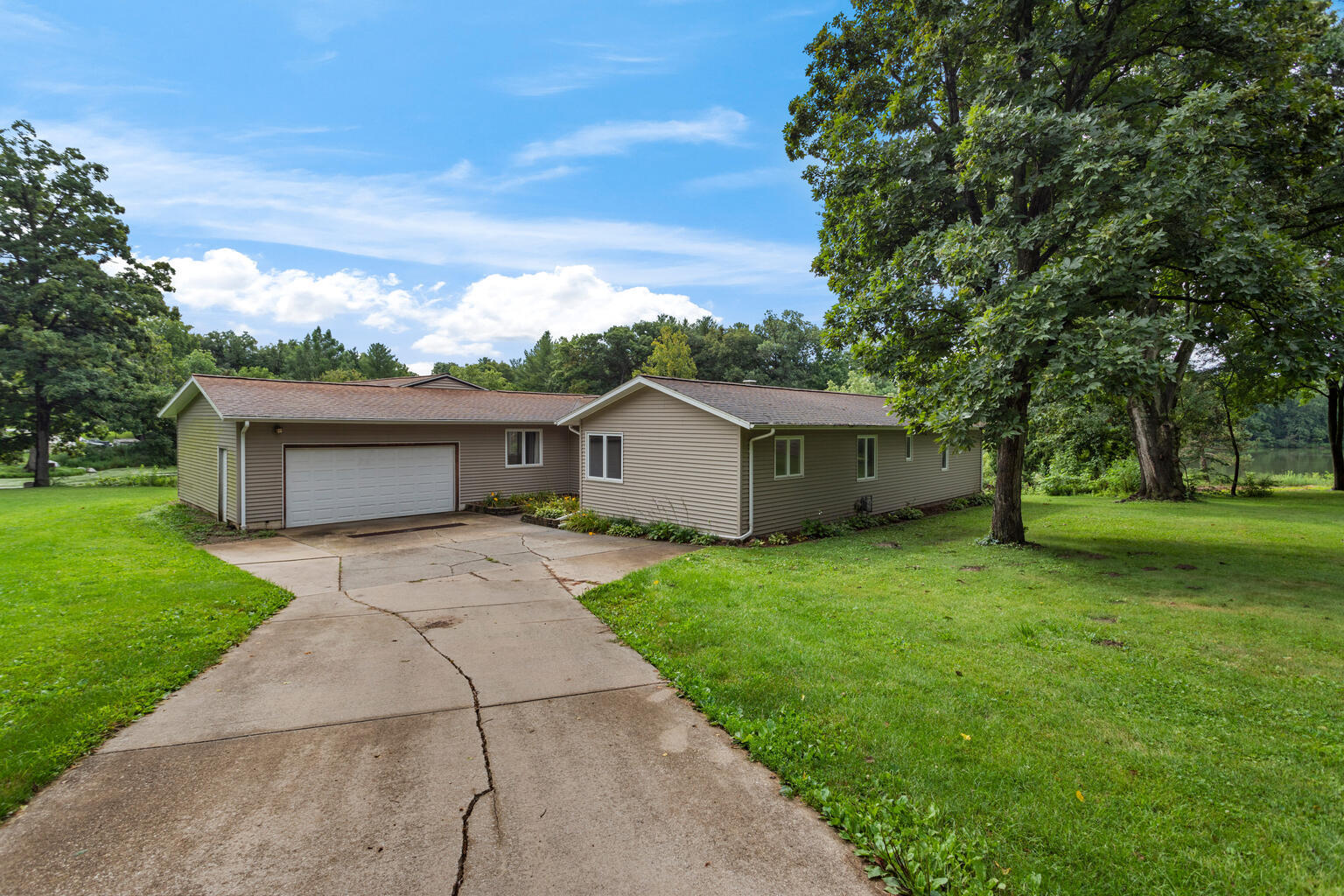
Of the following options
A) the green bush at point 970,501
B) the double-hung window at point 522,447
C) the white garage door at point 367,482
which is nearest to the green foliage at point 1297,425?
the green bush at point 970,501

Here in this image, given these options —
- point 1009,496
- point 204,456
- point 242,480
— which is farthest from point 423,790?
point 204,456

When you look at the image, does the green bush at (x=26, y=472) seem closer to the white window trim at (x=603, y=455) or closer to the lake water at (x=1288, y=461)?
the white window trim at (x=603, y=455)

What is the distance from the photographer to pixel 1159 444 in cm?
1802

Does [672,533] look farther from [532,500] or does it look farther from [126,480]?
[126,480]

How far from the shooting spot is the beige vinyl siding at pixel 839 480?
12328 mm

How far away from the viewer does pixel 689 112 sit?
14609 millimetres

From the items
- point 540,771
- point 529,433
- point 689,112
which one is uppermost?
point 689,112

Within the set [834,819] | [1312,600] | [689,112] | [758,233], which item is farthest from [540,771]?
[758,233]

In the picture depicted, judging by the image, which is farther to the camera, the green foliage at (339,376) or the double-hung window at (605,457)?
the green foliage at (339,376)

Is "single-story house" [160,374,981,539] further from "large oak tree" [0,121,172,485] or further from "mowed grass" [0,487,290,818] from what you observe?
"large oak tree" [0,121,172,485]

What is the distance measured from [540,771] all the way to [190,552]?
10.1 metres

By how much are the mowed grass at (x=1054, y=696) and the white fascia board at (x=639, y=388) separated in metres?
3.06

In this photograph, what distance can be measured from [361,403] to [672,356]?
35.2 meters

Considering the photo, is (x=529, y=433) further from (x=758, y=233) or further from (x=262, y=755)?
(x=262, y=755)
